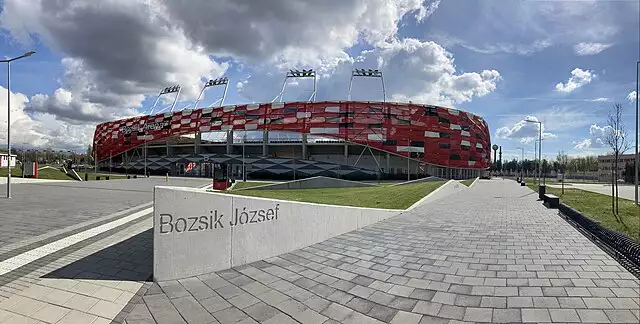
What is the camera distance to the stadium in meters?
64.3

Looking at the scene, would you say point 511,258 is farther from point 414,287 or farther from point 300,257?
point 300,257

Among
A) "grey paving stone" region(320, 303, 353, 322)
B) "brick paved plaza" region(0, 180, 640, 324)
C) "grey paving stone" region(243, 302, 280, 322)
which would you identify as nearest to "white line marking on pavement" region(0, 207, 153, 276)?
"brick paved plaza" region(0, 180, 640, 324)

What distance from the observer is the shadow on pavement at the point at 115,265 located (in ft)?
16.9

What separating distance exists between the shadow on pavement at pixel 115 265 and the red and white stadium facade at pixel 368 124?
191 ft

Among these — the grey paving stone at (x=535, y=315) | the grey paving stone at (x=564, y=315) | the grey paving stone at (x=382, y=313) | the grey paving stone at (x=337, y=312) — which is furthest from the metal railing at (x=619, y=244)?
the grey paving stone at (x=337, y=312)

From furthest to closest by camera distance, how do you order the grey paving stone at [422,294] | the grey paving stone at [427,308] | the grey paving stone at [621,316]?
the grey paving stone at [422,294]
the grey paving stone at [427,308]
the grey paving stone at [621,316]

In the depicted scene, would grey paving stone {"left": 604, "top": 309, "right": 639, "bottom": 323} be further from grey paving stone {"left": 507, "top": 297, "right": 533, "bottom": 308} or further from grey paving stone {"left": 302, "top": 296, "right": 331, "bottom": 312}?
grey paving stone {"left": 302, "top": 296, "right": 331, "bottom": 312}

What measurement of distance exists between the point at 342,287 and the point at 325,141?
62.9 meters

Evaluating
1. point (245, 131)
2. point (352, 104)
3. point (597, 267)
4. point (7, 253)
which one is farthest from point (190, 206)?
point (245, 131)

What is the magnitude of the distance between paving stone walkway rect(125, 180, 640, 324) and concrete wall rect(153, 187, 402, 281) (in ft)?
0.71

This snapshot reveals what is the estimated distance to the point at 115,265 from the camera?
5.66 m

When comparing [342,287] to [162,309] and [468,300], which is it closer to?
[468,300]

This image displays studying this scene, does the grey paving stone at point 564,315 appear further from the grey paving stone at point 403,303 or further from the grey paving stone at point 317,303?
the grey paving stone at point 317,303

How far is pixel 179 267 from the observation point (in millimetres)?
5203
